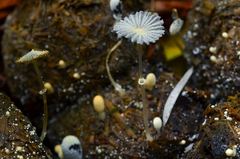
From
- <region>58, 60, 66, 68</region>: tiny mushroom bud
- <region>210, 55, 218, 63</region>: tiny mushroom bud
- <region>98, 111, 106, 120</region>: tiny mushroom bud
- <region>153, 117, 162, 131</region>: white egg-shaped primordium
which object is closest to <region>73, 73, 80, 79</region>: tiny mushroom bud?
<region>58, 60, 66, 68</region>: tiny mushroom bud

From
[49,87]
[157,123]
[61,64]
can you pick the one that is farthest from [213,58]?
[49,87]

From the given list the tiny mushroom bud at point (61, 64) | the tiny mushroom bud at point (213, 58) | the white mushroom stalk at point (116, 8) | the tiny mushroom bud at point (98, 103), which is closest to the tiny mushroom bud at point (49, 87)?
the tiny mushroom bud at point (61, 64)

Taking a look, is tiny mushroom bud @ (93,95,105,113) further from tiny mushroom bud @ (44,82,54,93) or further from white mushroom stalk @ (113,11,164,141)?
white mushroom stalk @ (113,11,164,141)

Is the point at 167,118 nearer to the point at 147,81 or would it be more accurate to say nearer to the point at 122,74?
the point at 147,81

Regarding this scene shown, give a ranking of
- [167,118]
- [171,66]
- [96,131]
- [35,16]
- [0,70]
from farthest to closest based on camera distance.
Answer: [0,70] → [171,66] → [35,16] → [96,131] → [167,118]

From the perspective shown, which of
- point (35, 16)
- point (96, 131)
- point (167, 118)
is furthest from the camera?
point (35, 16)

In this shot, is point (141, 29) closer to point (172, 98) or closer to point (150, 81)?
point (150, 81)

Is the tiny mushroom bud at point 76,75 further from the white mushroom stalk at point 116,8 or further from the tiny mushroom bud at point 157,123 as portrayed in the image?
the tiny mushroom bud at point 157,123

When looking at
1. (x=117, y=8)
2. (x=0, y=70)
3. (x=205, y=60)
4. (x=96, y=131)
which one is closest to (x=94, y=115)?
(x=96, y=131)
